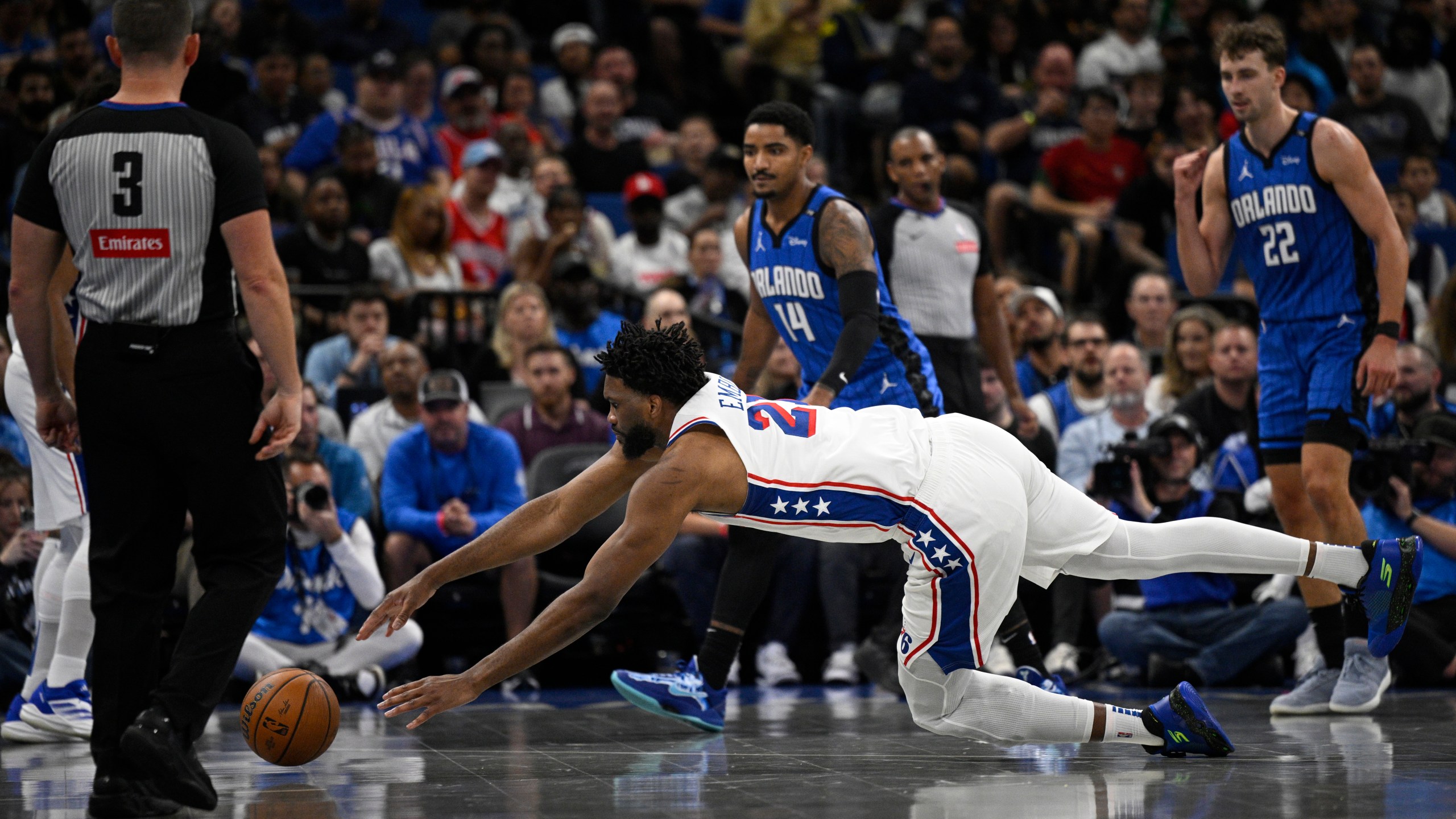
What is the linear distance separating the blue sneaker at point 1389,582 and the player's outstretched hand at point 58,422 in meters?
3.84

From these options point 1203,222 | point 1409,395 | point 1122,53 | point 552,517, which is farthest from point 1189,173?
point 1122,53

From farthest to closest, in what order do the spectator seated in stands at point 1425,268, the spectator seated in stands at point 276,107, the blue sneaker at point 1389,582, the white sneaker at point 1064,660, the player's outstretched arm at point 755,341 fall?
1. the spectator seated in stands at point 276,107
2. the spectator seated in stands at point 1425,268
3. the white sneaker at point 1064,660
4. the player's outstretched arm at point 755,341
5. the blue sneaker at point 1389,582

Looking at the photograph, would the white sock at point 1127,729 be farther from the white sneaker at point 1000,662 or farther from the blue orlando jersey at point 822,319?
the white sneaker at point 1000,662

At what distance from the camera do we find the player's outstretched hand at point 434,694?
148 inches

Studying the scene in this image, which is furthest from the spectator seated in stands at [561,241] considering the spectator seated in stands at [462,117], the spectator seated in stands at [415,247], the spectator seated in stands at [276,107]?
the spectator seated in stands at [276,107]

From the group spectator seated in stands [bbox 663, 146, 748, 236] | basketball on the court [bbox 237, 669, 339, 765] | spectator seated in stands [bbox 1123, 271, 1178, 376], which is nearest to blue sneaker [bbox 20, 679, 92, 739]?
basketball on the court [bbox 237, 669, 339, 765]

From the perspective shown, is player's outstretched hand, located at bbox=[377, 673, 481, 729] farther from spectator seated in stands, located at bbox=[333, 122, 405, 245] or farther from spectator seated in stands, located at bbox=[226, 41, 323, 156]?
spectator seated in stands, located at bbox=[226, 41, 323, 156]

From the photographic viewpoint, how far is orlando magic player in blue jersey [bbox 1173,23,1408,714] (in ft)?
18.4

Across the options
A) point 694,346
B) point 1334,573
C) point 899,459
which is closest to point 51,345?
point 694,346

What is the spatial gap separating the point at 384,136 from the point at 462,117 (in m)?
0.67

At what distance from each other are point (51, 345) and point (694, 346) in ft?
5.75

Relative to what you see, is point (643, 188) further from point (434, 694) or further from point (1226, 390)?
point (434, 694)

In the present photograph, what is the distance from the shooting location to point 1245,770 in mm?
4395

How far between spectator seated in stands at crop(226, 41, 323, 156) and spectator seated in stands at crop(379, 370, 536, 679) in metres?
3.90
